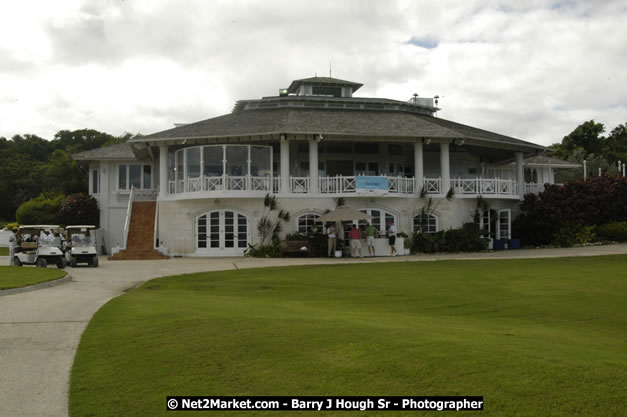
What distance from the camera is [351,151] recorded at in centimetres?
3488

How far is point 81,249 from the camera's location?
24.3 m

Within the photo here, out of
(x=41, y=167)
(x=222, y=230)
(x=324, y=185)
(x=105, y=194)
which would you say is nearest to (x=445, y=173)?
(x=324, y=185)

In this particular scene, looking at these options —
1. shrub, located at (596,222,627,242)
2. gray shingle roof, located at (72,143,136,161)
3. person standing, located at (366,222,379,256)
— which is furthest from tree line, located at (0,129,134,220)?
shrub, located at (596,222,627,242)

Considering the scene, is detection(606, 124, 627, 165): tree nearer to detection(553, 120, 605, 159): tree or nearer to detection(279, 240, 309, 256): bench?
detection(553, 120, 605, 159): tree

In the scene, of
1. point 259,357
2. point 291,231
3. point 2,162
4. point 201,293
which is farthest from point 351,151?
point 2,162

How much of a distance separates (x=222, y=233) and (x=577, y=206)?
19.1 metres

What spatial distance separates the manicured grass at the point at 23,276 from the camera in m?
16.5

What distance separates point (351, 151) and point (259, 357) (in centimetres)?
2817

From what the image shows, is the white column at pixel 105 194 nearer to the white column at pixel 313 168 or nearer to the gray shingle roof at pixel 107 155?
the gray shingle roof at pixel 107 155

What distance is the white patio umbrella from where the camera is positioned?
27.6 metres

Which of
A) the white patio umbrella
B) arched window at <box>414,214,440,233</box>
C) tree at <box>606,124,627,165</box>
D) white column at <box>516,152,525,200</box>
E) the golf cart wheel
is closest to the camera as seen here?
the golf cart wheel

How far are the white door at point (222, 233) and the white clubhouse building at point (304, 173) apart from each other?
0.05 m

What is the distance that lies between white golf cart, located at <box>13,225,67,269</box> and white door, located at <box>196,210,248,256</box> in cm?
776

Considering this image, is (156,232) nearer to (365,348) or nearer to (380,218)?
(380,218)
